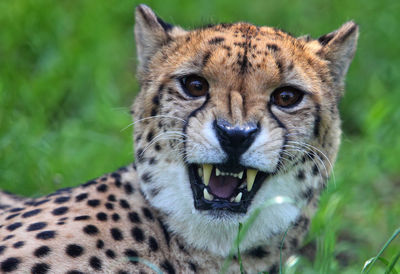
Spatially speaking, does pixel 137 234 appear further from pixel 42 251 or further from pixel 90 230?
pixel 42 251

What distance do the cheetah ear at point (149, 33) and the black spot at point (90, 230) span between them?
2.65 feet

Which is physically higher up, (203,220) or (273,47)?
(273,47)

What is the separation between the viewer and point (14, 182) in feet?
13.5

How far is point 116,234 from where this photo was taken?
289 centimetres

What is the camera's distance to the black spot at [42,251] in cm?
274

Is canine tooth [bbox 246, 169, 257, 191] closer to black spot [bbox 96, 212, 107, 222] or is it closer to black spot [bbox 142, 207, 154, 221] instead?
black spot [bbox 142, 207, 154, 221]

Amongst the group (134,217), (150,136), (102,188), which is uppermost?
(150,136)

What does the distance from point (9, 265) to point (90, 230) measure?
1.15 feet

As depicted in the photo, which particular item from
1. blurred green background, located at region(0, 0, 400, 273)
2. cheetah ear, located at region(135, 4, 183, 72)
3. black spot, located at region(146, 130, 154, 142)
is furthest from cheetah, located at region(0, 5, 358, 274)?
blurred green background, located at region(0, 0, 400, 273)

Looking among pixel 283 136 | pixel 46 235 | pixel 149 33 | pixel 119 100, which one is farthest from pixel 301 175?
pixel 119 100

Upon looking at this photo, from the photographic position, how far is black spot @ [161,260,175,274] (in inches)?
115

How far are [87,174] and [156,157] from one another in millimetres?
1411

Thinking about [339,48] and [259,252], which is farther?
[339,48]

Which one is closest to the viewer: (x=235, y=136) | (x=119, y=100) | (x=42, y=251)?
(x=235, y=136)
